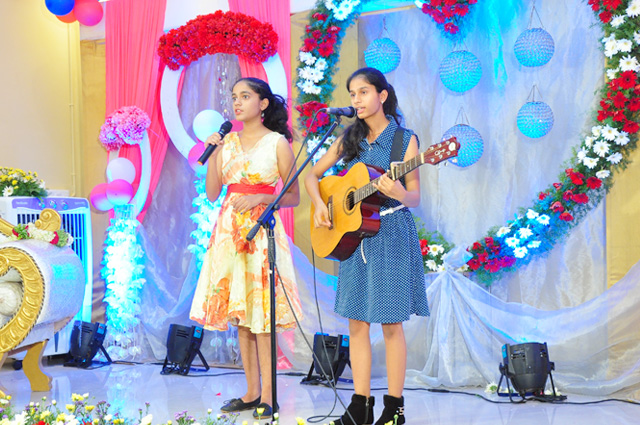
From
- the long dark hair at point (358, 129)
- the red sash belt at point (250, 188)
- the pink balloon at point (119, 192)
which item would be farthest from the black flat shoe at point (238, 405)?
the pink balloon at point (119, 192)

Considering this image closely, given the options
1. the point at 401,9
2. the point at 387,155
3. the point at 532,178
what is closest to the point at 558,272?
the point at 532,178

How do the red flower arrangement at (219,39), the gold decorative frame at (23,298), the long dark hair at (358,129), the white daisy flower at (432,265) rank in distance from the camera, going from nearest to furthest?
the long dark hair at (358,129) < the gold decorative frame at (23,298) < the white daisy flower at (432,265) < the red flower arrangement at (219,39)

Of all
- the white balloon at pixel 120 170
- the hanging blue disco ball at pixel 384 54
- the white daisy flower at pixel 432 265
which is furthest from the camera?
the white balloon at pixel 120 170

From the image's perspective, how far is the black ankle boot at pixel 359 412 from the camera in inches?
120

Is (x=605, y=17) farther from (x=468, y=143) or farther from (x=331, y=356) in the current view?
(x=331, y=356)

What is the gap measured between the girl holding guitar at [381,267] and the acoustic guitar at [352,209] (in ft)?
0.15

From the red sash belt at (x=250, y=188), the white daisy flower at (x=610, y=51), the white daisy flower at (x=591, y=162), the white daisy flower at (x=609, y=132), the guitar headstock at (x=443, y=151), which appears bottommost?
the red sash belt at (x=250, y=188)

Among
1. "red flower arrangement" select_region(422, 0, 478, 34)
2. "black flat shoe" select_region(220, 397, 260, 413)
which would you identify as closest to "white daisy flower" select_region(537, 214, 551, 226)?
"red flower arrangement" select_region(422, 0, 478, 34)

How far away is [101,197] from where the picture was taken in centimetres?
523

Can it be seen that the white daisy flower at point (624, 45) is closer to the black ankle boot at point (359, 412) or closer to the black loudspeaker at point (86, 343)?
the black ankle boot at point (359, 412)

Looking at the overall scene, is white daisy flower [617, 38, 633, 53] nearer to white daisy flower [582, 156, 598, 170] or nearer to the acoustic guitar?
white daisy flower [582, 156, 598, 170]

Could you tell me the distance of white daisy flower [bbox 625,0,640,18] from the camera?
3797 mm

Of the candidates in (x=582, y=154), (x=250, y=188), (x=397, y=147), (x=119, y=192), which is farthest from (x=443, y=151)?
(x=119, y=192)

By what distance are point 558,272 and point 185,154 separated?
2.75 meters
